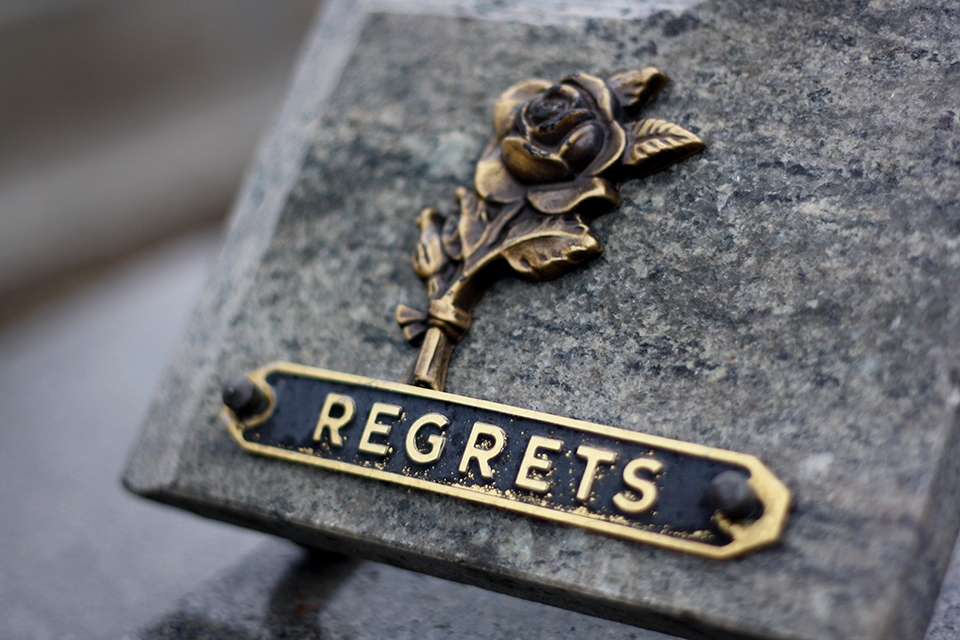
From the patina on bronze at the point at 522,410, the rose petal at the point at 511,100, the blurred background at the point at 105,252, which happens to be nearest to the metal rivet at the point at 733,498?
the patina on bronze at the point at 522,410

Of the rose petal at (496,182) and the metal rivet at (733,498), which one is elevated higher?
the rose petal at (496,182)

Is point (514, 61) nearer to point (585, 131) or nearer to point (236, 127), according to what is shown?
point (585, 131)

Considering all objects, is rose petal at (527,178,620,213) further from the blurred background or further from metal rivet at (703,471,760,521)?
the blurred background

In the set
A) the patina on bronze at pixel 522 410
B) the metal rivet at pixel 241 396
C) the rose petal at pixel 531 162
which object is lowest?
the metal rivet at pixel 241 396

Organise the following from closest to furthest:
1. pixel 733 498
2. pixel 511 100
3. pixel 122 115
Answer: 1. pixel 733 498
2. pixel 511 100
3. pixel 122 115

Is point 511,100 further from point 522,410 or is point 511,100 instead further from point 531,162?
point 522,410

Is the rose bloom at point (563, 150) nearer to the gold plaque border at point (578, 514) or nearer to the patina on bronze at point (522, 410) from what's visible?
the patina on bronze at point (522, 410)

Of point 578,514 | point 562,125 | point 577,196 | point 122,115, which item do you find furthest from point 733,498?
point 122,115


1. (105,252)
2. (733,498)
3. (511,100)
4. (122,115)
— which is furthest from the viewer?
(122,115)

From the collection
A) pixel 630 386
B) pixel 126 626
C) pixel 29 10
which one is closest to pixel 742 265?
pixel 630 386
